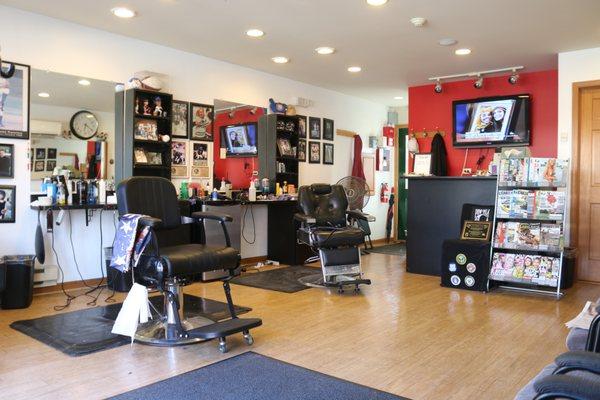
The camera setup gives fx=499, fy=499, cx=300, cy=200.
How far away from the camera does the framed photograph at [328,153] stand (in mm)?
7409

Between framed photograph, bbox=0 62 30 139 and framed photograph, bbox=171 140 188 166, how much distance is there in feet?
4.74

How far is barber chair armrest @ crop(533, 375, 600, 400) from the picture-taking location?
101cm

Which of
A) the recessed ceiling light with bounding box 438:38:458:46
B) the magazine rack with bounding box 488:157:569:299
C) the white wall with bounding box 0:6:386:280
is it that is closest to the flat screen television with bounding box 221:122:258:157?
the white wall with bounding box 0:6:386:280

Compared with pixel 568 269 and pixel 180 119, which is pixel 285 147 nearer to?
pixel 180 119

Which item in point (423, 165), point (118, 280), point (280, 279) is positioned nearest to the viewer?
Answer: point (118, 280)

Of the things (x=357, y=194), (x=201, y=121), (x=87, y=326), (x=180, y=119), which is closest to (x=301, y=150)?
(x=357, y=194)

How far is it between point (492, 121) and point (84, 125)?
487 centimetres

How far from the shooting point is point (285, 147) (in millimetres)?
6473

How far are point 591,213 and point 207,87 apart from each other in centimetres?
446

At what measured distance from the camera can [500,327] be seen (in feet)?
11.5

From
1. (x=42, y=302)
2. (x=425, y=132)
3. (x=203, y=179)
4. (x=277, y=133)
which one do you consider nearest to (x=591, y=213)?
(x=425, y=132)

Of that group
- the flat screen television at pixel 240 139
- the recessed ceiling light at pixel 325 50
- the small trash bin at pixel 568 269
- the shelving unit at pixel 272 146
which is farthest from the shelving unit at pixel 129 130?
the small trash bin at pixel 568 269

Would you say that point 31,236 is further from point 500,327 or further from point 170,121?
point 500,327

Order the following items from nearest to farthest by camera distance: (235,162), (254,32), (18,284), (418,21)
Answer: (18,284), (418,21), (254,32), (235,162)
